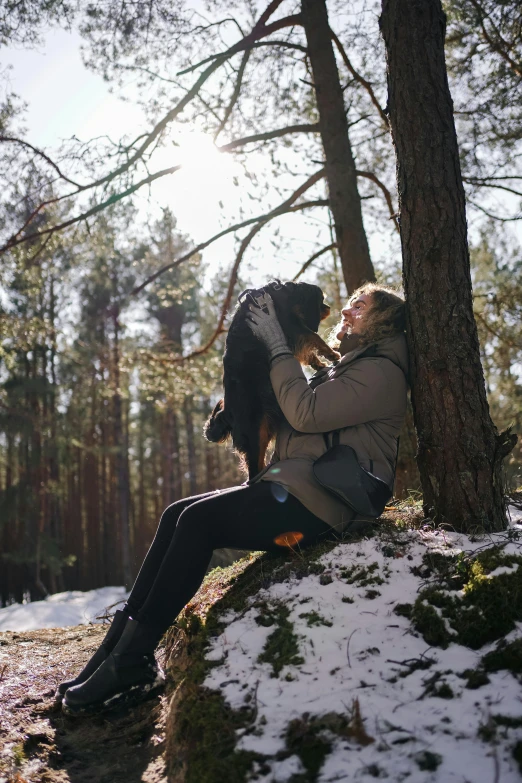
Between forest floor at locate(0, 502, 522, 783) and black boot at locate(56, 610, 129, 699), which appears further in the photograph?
black boot at locate(56, 610, 129, 699)

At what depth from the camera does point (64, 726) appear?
2590 millimetres

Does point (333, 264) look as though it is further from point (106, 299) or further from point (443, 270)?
point (106, 299)

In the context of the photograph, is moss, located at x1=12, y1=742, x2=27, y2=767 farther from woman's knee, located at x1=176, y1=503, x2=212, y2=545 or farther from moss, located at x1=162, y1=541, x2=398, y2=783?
woman's knee, located at x1=176, y1=503, x2=212, y2=545

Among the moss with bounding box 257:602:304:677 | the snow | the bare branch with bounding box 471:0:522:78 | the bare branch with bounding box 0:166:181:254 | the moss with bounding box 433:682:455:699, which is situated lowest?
the snow

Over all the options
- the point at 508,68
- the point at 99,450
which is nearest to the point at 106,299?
the point at 99,450

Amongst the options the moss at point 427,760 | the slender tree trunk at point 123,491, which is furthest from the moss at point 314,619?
the slender tree trunk at point 123,491

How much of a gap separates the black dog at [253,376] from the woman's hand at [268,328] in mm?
118

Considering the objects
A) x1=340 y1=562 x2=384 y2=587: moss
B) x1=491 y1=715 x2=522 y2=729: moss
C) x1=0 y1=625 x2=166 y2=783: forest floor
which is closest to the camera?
x1=491 y1=715 x2=522 y2=729: moss

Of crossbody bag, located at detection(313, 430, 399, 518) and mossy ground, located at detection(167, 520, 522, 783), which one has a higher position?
crossbody bag, located at detection(313, 430, 399, 518)

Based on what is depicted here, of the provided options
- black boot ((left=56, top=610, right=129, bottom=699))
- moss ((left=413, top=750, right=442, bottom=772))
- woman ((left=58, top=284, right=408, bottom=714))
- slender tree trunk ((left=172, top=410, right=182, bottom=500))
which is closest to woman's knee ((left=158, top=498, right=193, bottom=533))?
woman ((left=58, top=284, right=408, bottom=714))

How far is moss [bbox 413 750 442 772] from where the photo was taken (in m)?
1.55

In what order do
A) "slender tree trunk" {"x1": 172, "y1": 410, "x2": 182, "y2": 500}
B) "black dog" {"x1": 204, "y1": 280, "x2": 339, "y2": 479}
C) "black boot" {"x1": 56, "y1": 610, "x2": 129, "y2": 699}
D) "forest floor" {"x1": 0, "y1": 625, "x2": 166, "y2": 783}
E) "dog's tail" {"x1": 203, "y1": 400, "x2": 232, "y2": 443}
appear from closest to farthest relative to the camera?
"forest floor" {"x1": 0, "y1": 625, "x2": 166, "y2": 783}, "black boot" {"x1": 56, "y1": 610, "x2": 129, "y2": 699}, "black dog" {"x1": 204, "y1": 280, "x2": 339, "y2": 479}, "dog's tail" {"x1": 203, "y1": 400, "x2": 232, "y2": 443}, "slender tree trunk" {"x1": 172, "y1": 410, "x2": 182, "y2": 500}

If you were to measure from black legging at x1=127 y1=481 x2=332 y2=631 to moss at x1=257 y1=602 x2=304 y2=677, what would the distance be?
1.20ft

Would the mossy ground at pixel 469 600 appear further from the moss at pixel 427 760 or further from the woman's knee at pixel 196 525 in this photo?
the woman's knee at pixel 196 525
